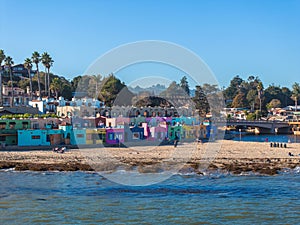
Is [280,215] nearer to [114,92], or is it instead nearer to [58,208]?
[58,208]

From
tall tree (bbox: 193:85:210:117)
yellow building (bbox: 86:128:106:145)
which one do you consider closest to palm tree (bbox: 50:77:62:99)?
tall tree (bbox: 193:85:210:117)

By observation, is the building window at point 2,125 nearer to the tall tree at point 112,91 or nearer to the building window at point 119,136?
the building window at point 119,136

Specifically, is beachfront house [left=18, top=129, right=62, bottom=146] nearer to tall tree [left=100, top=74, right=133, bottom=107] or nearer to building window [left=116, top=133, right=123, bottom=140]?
building window [left=116, top=133, right=123, bottom=140]

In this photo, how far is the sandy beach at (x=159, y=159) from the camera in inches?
1236

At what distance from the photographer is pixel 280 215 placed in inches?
779

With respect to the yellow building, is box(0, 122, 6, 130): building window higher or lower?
higher

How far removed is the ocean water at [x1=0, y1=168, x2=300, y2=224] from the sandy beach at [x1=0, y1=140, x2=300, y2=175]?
232 cm

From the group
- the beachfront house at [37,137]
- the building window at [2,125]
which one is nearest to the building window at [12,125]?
the building window at [2,125]

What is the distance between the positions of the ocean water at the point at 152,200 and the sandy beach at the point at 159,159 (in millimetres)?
2322

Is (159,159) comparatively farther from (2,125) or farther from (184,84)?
(184,84)

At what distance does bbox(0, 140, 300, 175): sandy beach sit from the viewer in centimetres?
3139

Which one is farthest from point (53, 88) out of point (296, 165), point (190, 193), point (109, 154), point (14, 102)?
point (190, 193)

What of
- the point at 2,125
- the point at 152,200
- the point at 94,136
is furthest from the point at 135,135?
A: the point at 152,200

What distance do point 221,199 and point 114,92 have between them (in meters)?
51.5
